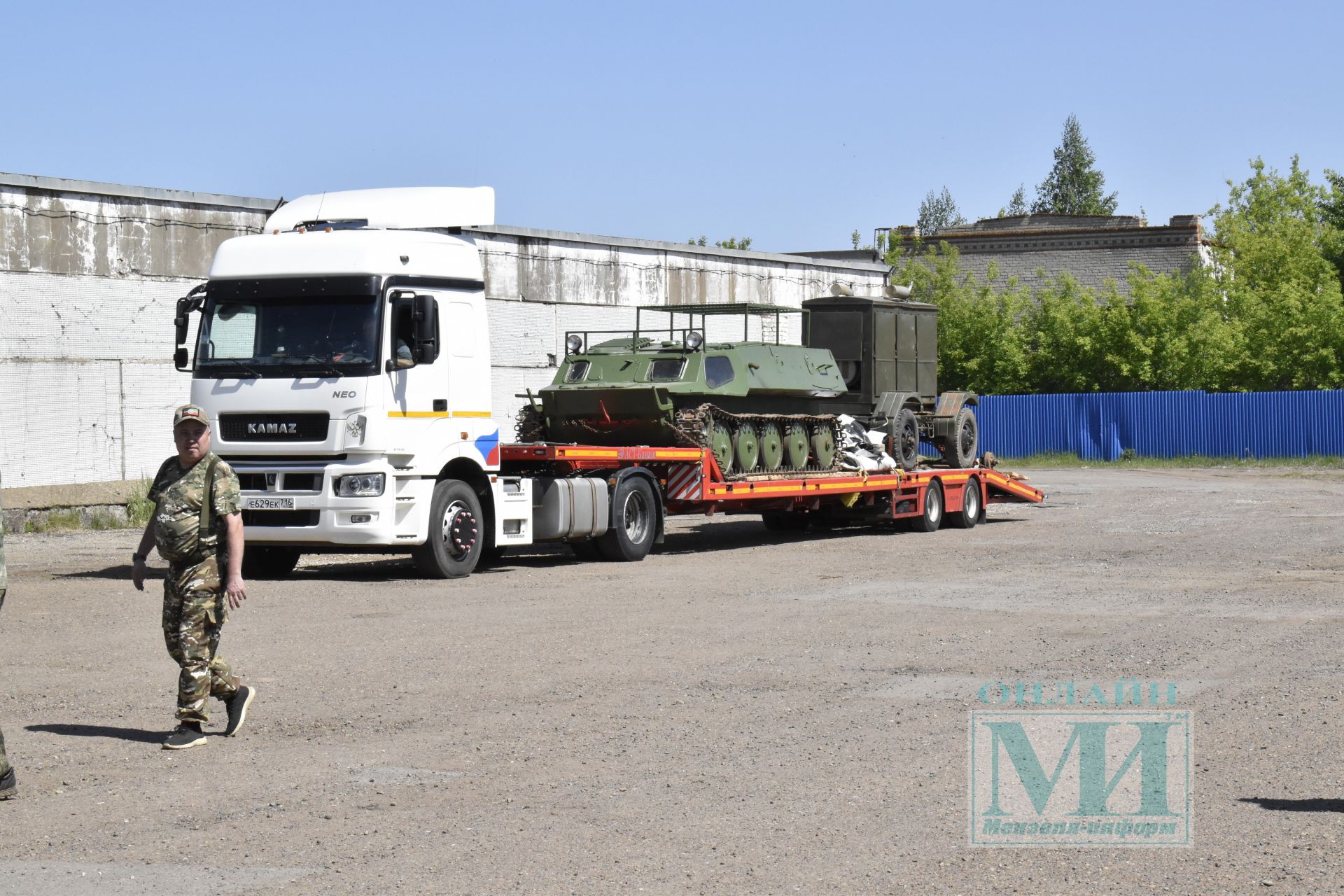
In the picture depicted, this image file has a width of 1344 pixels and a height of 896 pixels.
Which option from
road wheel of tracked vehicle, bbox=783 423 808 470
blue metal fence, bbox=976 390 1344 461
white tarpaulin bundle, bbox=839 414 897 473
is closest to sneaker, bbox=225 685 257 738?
road wheel of tracked vehicle, bbox=783 423 808 470

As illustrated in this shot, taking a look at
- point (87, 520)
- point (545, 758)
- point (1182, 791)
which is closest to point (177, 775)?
point (545, 758)

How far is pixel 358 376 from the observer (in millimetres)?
16266

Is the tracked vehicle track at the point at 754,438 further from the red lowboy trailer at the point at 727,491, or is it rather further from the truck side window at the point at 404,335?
the truck side window at the point at 404,335

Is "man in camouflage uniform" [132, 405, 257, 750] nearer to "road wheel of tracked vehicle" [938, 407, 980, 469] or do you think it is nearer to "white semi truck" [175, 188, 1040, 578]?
"white semi truck" [175, 188, 1040, 578]

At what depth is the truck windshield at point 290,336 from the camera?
16.3 m

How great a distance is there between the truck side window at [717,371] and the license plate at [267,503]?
6.80 meters

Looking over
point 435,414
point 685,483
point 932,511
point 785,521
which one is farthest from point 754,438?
point 435,414

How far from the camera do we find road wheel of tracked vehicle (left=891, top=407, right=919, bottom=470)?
25875 mm

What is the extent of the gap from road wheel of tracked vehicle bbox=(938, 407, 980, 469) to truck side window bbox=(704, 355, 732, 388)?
22.2ft

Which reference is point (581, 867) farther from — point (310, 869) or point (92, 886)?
point (92, 886)

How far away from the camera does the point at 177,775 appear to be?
26.2ft

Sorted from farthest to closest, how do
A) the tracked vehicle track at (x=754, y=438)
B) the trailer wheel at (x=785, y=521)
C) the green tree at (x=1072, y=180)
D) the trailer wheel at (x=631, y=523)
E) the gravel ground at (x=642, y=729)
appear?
the green tree at (x=1072, y=180)
the trailer wheel at (x=785, y=521)
the tracked vehicle track at (x=754, y=438)
the trailer wheel at (x=631, y=523)
the gravel ground at (x=642, y=729)

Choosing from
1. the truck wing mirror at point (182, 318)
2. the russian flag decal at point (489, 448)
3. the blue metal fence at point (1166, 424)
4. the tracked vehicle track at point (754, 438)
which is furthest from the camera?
the blue metal fence at point (1166, 424)

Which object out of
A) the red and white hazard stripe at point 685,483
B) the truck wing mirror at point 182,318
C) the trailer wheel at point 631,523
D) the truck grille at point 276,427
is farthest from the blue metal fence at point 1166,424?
the truck wing mirror at point 182,318
